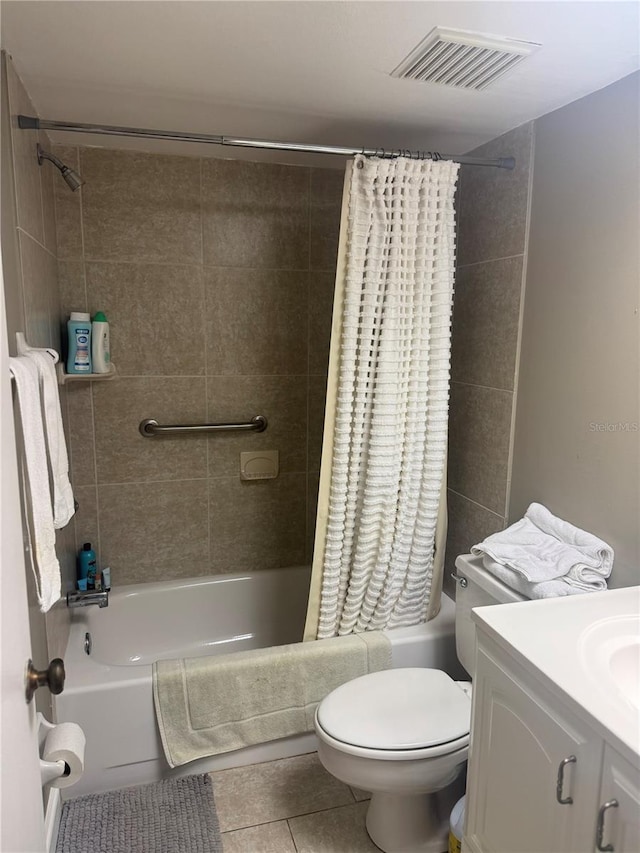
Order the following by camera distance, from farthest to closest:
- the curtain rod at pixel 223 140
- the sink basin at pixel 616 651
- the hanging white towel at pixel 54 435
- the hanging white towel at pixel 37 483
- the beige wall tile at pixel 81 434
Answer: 1. the beige wall tile at pixel 81 434
2. the curtain rod at pixel 223 140
3. the hanging white towel at pixel 54 435
4. the hanging white towel at pixel 37 483
5. the sink basin at pixel 616 651

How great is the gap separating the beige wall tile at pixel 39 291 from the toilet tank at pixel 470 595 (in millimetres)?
1472

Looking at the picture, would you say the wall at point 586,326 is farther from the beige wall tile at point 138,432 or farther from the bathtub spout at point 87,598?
the bathtub spout at point 87,598

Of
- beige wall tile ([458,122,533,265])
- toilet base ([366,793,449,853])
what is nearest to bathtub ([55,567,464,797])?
toilet base ([366,793,449,853])

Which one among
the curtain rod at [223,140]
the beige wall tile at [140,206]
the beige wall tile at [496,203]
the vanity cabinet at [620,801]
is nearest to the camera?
the vanity cabinet at [620,801]

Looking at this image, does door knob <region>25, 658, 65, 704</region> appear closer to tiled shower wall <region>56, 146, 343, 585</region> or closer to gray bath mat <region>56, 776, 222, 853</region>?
gray bath mat <region>56, 776, 222, 853</region>

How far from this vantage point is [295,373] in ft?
8.70

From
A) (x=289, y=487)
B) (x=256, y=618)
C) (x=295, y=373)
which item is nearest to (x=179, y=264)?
(x=295, y=373)

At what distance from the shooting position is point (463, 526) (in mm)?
2312

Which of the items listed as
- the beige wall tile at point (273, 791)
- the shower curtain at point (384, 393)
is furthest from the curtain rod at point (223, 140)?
the beige wall tile at point (273, 791)

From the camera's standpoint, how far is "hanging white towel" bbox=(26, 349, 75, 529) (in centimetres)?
147

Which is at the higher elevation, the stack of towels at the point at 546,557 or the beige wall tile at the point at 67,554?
the stack of towels at the point at 546,557

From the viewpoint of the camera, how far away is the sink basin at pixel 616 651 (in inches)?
44.8

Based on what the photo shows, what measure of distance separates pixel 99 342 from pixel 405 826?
193 centimetres

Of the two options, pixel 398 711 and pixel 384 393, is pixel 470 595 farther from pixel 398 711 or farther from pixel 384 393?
pixel 384 393
